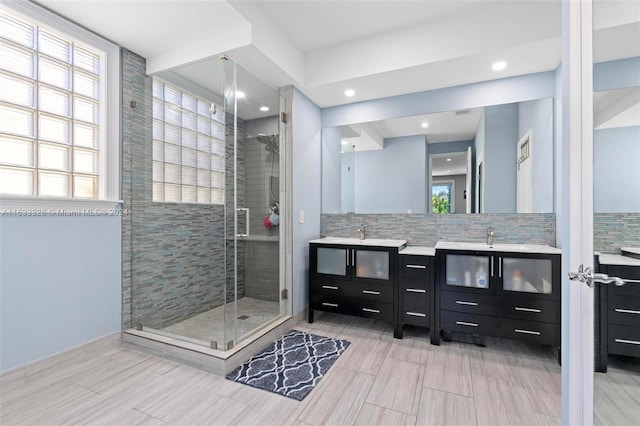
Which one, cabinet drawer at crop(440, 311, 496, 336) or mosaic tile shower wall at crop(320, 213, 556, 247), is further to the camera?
mosaic tile shower wall at crop(320, 213, 556, 247)

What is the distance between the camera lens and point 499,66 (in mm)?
2525

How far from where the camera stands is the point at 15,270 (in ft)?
6.35

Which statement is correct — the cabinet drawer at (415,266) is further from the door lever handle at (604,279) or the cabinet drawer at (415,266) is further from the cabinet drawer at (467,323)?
the door lever handle at (604,279)

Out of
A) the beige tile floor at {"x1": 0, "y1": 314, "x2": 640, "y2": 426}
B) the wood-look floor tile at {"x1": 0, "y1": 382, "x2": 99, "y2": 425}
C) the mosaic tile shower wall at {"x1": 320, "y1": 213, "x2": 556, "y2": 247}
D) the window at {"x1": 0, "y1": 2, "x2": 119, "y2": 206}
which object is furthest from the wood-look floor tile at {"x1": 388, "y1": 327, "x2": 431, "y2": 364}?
the window at {"x1": 0, "y1": 2, "x2": 119, "y2": 206}

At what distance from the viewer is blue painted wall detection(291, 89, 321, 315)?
306 centimetres

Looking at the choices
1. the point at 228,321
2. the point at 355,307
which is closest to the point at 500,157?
the point at 355,307

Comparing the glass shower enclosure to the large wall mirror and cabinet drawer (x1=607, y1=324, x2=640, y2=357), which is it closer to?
the large wall mirror

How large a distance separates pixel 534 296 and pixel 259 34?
9.71 feet

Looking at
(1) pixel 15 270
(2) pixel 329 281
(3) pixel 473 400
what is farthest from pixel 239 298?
(3) pixel 473 400

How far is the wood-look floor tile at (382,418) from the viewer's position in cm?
164

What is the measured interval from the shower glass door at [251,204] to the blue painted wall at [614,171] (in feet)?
7.39

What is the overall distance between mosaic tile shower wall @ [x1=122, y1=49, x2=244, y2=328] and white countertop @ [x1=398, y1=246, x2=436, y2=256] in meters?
1.52

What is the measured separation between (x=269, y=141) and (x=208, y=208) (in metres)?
0.90

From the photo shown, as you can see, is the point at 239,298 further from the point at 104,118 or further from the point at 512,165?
the point at 512,165
